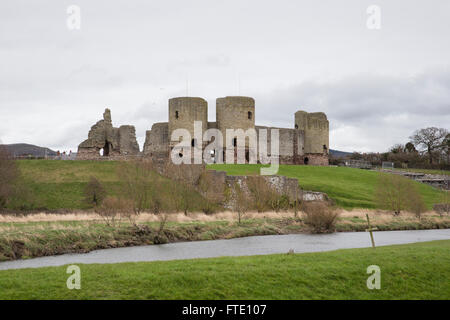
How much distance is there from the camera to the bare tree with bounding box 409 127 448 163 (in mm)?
71250

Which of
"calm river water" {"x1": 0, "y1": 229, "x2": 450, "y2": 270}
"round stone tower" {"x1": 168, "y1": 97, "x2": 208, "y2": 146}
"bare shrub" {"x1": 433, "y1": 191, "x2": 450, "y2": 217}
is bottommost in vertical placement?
"calm river water" {"x1": 0, "y1": 229, "x2": 450, "y2": 270}

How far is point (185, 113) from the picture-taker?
41906 mm

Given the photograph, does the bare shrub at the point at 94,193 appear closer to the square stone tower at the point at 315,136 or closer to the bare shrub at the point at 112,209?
the bare shrub at the point at 112,209

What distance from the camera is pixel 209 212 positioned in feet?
91.0

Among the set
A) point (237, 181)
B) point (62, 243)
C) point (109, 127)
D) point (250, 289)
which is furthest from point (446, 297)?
Answer: point (109, 127)

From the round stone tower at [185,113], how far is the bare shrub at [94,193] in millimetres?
12729

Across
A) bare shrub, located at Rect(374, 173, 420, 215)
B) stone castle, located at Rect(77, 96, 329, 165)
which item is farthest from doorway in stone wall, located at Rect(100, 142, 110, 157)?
bare shrub, located at Rect(374, 173, 420, 215)

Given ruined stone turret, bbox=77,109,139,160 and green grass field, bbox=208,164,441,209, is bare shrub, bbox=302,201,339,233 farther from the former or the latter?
ruined stone turret, bbox=77,109,139,160

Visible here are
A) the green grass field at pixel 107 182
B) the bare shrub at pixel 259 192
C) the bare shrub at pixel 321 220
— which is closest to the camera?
the bare shrub at pixel 321 220

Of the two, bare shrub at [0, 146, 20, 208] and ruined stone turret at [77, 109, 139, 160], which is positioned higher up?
ruined stone turret at [77, 109, 139, 160]

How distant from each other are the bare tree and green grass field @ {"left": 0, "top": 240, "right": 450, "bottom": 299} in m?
64.8

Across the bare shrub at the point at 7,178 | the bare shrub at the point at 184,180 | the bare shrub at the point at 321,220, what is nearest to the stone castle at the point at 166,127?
the bare shrub at the point at 184,180

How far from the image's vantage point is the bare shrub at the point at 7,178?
26500mm
